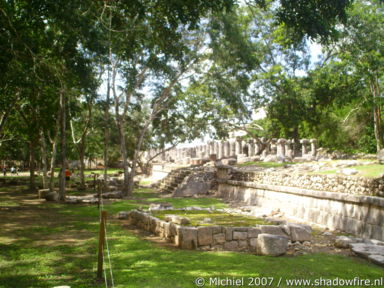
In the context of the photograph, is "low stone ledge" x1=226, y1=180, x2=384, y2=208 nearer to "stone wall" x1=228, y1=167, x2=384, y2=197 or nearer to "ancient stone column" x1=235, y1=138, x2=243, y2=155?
"stone wall" x1=228, y1=167, x2=384, y2=197

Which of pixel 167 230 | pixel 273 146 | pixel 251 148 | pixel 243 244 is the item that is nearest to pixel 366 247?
pixel 243 244

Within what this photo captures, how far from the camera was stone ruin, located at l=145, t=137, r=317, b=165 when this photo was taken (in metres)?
25.7

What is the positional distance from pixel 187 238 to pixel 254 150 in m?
23.6

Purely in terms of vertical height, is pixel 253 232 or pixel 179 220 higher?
pixel 179 220

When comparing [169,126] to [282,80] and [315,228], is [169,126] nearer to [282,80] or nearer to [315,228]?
[282,80]

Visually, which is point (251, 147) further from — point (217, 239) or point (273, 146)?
point (217, 239)

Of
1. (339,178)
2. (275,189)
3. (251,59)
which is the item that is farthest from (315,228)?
(251,59)

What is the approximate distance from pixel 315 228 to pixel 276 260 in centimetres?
460

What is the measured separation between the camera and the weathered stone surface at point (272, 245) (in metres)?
7.38

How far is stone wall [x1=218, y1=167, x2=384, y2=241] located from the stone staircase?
6448 millimetres

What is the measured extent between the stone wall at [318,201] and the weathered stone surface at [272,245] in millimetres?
3067

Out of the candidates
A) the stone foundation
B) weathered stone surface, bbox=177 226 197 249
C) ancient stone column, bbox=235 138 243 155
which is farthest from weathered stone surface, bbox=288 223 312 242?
ancient stone column, bbox=235 138 243 155

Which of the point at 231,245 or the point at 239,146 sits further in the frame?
the point at 239,146

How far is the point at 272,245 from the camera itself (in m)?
7.40
